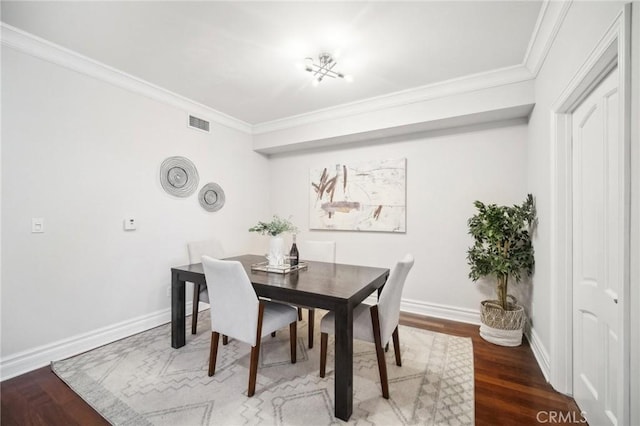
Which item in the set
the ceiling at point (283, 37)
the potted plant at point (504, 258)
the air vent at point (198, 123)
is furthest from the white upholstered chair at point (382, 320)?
the air vent at point (198, 123)

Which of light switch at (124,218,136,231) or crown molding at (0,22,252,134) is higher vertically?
crown molding at (0,22,252,134)

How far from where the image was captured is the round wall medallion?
311 centimetres

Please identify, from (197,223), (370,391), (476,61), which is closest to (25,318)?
(197,223)

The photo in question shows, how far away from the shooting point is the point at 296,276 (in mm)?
2219

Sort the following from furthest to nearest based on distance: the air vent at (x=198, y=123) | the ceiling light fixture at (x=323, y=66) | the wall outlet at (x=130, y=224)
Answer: the air vent at (x=198, y=123) < the wall outlet at (x=130, y=224) < the ceiling light fixture at (x=323, y=66)

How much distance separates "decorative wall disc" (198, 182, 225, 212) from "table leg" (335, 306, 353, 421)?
104 inches

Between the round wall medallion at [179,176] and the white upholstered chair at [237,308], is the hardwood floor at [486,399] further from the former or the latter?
the round wall medallion at [179,176]

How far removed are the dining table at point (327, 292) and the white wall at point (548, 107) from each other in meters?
1.26

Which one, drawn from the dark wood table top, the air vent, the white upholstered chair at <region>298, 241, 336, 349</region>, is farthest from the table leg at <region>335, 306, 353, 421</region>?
the air vent

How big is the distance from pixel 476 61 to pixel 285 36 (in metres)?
1.69

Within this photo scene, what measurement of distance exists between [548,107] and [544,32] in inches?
20.3

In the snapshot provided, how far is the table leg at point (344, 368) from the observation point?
5.24 ft

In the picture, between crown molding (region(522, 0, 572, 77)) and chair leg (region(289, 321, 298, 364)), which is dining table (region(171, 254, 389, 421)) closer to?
chair leg (region(289, 321, 298, 364))

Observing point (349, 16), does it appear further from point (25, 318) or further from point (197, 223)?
point (25, 318)
